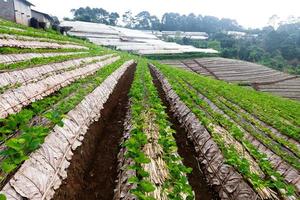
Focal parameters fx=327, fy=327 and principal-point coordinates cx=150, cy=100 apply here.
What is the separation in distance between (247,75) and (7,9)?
34.5 meters

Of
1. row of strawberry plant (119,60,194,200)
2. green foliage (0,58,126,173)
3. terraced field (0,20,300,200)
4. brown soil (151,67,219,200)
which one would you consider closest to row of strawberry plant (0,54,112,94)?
terraced field (0,20,300,200)

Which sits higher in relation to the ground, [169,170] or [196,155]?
[169,170]

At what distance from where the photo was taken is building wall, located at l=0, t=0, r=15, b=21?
31.6 m

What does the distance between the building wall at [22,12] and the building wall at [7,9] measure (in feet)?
2.02

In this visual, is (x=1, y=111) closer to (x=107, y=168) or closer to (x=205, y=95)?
(x=107, y=168)

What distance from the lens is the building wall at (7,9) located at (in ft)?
104

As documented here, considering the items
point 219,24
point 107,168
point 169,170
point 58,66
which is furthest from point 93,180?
point 219,24

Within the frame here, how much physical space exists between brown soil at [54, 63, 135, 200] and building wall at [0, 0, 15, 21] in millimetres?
25013

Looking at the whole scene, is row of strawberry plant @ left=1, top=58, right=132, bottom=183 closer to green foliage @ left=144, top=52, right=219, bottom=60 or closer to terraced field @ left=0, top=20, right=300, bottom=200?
terraced field @ left=0, top=20, right=300, bottom=200

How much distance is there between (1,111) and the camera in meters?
8.38

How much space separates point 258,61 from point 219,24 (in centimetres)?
7983

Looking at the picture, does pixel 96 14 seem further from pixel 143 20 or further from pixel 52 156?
pixel 52 156

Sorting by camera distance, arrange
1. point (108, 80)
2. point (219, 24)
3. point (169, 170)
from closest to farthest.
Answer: point (169, 170), point (108, 80), point (219, 24)

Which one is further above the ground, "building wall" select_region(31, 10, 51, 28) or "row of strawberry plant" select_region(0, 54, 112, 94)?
"building wall" select_region(31, 10, 51, 28)
